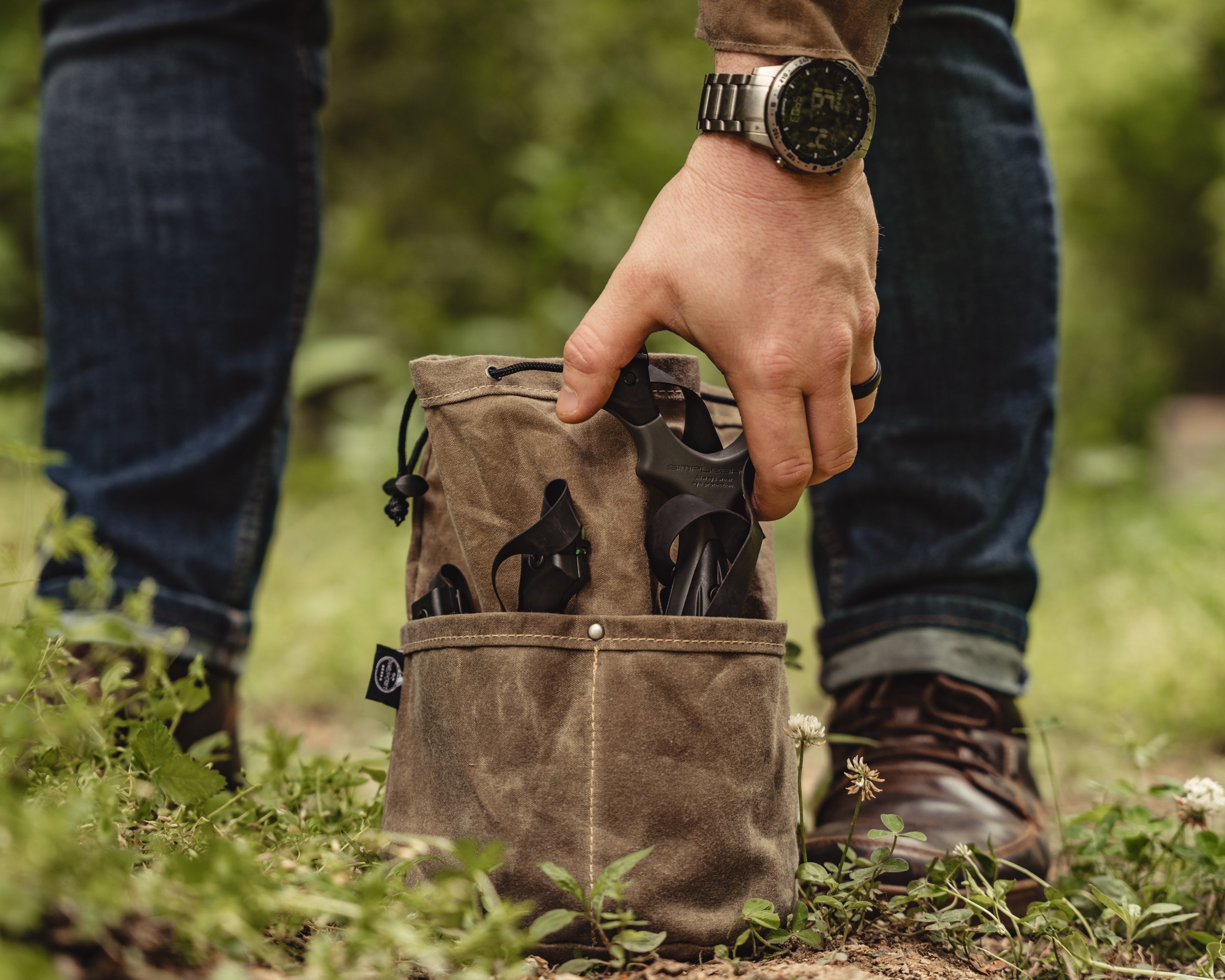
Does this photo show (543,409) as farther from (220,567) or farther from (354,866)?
(220,567)

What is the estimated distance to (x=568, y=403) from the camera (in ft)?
3.36

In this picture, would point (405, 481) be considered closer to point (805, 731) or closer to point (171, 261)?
point (805, 731)

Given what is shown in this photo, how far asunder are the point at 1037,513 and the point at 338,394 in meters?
6.24

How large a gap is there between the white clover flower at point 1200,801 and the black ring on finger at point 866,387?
0.61m

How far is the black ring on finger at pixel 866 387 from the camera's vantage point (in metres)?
1.12

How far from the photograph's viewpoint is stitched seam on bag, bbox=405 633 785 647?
3.16 ft

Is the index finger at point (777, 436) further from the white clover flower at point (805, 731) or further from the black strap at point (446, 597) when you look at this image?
the black strap at point (446, 597)

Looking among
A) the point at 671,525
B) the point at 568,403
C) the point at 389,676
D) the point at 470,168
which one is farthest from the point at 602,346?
the point at 470,168

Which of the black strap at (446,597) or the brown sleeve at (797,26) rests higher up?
the brown sleeve at (797,26)

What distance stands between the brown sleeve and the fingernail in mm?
422

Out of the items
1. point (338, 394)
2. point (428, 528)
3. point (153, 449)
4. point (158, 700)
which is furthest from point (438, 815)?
point (338, 394)

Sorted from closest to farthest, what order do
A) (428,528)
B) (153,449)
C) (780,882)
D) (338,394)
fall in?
(780,882), (428,528), (153,449), (338,394)

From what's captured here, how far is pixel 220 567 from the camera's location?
1.55 metres

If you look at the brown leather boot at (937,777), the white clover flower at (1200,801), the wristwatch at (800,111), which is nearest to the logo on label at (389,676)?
the brown leather boot at (937,777)
